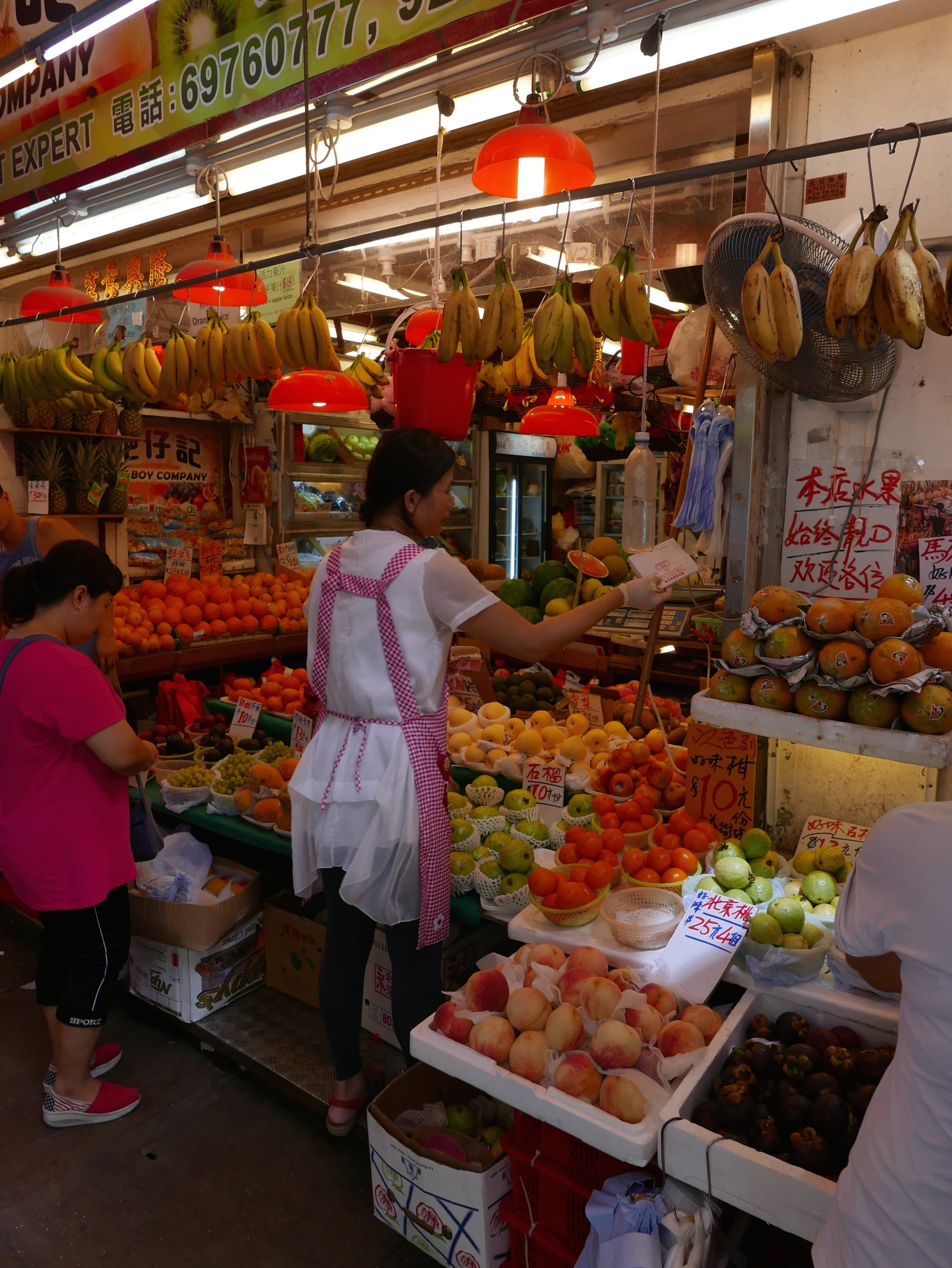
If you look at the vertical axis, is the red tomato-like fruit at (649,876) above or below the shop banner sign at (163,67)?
below

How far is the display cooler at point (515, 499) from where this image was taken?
9.55m

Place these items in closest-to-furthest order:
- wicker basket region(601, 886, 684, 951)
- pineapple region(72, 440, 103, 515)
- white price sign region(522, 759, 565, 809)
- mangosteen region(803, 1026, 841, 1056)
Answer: mangosteen region(803, 1026, 841, 1056) < wicker basket region(601, 886, 684, 951) < white price sign region(522, 759, 565, 809) < pineapple region(72, 440, 103, 515)

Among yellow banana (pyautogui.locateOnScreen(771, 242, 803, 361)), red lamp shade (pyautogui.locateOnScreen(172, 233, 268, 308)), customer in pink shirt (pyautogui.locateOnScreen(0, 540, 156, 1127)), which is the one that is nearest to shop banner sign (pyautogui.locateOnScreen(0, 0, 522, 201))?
red lamp shade (pyautogui.locateOnScreen(172, 233, 268, 308))

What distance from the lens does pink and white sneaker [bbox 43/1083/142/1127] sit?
288 cm

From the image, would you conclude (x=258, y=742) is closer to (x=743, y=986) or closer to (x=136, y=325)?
(x=743, y=986)

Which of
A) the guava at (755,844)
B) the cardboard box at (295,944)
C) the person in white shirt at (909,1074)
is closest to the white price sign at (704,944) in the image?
the guava at (755,844)

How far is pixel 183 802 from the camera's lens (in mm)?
3707

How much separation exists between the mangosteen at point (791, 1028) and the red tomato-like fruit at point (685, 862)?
51 centimetres

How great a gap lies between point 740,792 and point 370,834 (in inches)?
48.0

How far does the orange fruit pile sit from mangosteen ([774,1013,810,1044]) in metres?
4.68

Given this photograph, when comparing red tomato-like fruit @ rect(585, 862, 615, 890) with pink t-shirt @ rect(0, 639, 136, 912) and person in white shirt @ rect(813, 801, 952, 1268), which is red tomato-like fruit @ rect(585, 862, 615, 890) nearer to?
person in white shirt @ rect(813, 801, 952, 1268)

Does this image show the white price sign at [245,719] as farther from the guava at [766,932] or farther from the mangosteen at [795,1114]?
the mangosteen at [795,1114]

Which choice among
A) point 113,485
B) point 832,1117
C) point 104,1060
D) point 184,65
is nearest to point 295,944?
point 104,1060

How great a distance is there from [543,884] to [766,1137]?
841 mm
